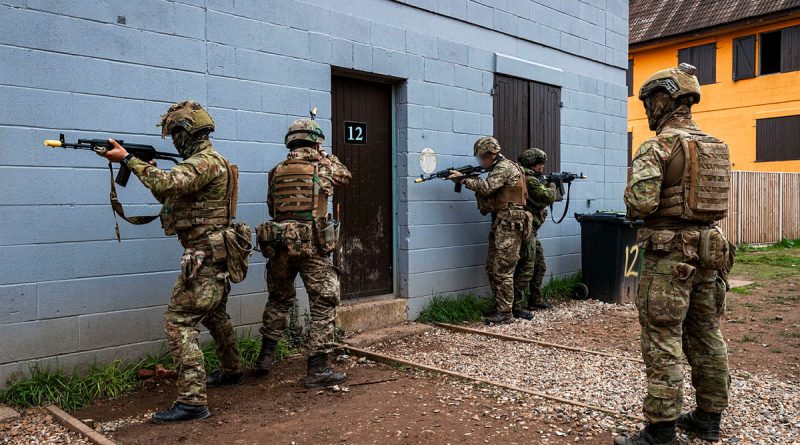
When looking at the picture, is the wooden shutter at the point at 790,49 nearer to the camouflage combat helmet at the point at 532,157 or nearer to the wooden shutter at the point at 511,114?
the wooden shutter at the point at 511,114

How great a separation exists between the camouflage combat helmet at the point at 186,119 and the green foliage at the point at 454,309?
3.59 m

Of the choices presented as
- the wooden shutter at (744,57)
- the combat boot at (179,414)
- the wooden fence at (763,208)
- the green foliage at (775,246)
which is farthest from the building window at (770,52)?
the combat boot at (179,414)

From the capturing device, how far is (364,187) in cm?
671

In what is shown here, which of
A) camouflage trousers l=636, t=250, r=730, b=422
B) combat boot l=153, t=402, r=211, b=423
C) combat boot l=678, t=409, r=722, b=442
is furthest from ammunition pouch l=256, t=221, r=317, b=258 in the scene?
combat boot l=678, t=409, r=722, b=442

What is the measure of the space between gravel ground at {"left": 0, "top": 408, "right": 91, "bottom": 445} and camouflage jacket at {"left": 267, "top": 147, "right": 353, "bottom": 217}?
6.92ft

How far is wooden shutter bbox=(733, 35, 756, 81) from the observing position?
1912 cm

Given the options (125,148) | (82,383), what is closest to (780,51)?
(125,148)

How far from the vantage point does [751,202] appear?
49.8ft

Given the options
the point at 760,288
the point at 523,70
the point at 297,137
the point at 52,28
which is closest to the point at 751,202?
the point at 760,288

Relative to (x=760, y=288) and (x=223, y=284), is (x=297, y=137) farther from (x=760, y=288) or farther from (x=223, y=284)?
(x=760, y=288)

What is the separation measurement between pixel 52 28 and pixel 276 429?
318cm

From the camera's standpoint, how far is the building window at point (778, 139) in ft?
59.4

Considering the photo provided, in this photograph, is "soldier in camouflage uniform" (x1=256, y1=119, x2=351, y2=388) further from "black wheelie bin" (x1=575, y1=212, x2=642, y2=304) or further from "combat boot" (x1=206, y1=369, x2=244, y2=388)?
"black wheelie bin" (x1=575, y1=212, x2=642, y2=304)

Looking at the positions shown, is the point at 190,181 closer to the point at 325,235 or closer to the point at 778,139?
the point at 325,235
